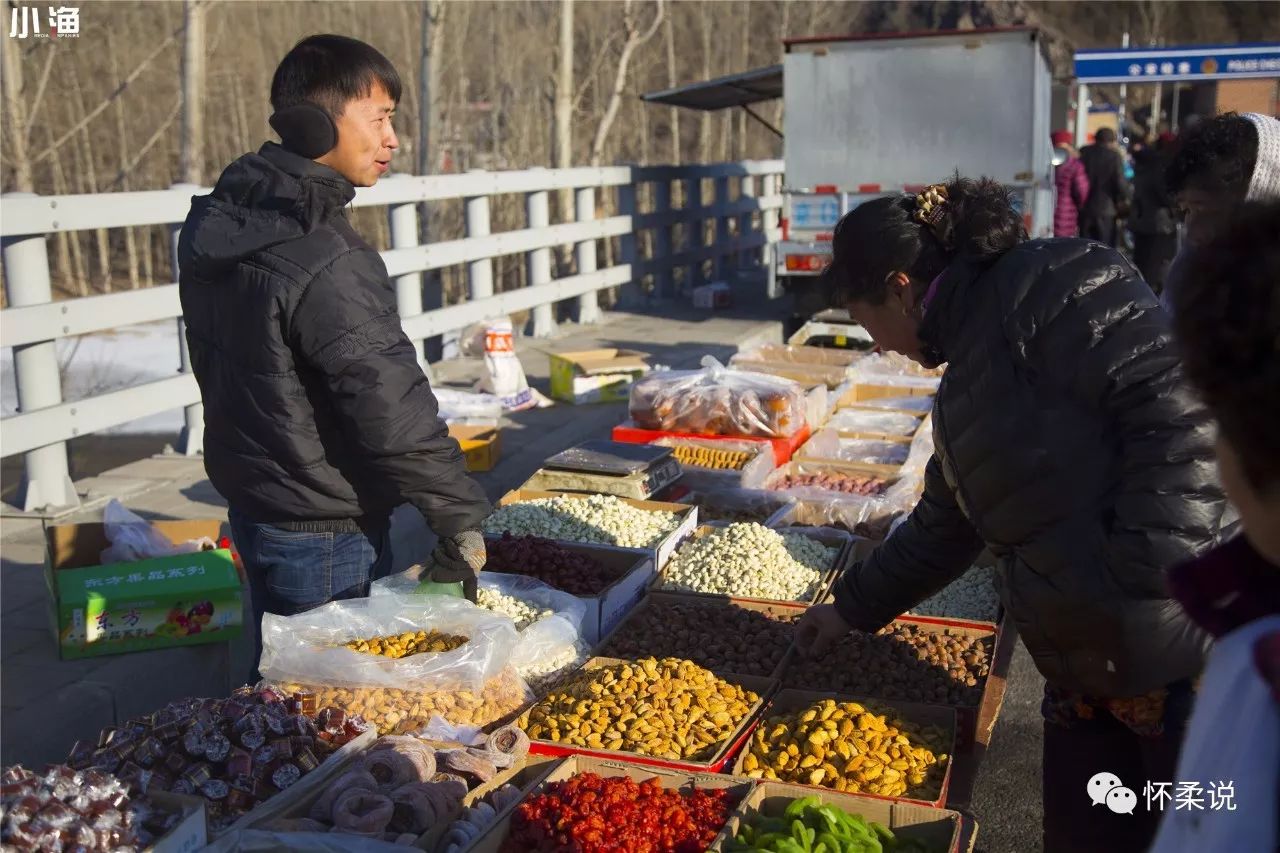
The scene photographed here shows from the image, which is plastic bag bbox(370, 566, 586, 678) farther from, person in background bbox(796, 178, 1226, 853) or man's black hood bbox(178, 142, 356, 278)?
person in background bbox(796, 178, 1226, 853)

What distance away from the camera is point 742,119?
2825 cm

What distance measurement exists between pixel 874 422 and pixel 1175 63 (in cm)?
2160

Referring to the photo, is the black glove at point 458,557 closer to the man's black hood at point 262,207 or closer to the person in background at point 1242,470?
the man's black hood at point 262,207

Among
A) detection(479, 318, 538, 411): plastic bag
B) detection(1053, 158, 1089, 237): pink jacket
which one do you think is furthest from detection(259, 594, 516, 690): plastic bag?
detection(1053, 158, 1089, 237): pink jacket

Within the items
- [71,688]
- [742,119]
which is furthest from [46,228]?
[742,119]

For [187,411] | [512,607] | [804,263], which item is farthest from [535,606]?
[804,263]

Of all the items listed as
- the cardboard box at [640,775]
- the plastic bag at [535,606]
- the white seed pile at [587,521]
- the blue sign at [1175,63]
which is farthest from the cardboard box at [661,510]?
the blue sign at [1175,63]

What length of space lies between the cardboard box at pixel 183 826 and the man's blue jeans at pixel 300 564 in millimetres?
766

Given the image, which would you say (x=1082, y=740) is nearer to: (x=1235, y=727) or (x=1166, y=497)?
(x=1166, y=497)

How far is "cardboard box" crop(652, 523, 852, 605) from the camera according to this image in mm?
3883

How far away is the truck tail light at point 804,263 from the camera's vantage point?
11.1 metres

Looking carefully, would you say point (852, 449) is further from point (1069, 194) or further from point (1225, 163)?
point (1069, 194)

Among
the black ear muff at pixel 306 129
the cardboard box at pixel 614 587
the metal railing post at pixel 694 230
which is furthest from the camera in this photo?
the metal railing post at pixel 694 230

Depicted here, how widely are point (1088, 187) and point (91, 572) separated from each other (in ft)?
42.0
